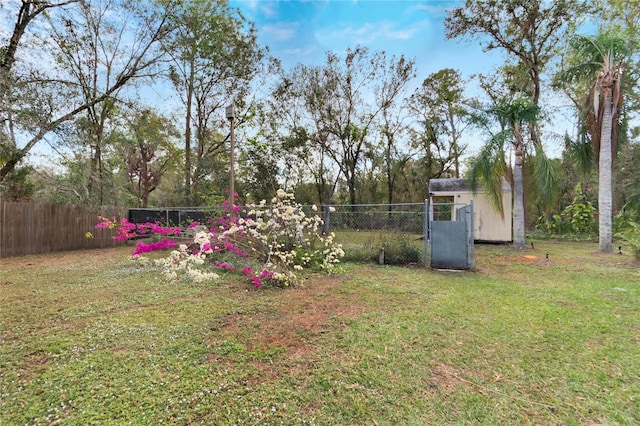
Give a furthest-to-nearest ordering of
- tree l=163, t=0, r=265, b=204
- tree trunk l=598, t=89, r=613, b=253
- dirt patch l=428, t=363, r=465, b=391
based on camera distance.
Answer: tree l=163, t=0, r=265, b=204, tree trunk l=598, t=89, r=613, b=253, dirt patch l=428, t=363, r=465, b=391

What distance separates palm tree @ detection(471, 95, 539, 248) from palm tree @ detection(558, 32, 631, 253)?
4.10 ft

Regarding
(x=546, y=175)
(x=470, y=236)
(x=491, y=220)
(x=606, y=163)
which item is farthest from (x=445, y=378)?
(x=491, y=220)

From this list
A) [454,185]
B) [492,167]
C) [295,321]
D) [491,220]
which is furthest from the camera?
[454,185]

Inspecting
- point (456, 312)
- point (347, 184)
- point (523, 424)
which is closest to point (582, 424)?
point (523, 424)

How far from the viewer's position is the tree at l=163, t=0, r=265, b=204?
37.7 ft

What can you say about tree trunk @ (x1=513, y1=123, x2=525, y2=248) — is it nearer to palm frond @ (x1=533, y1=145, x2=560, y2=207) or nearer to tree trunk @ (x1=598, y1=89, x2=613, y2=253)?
palm frond @ (x1=533, y1=145, x2=560, y2=207)

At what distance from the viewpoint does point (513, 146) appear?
8.03 meters

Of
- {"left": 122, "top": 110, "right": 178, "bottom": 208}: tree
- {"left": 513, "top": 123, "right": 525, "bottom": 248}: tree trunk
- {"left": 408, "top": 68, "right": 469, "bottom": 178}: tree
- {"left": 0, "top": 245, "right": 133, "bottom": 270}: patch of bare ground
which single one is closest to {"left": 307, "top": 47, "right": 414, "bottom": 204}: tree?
{"left": 408, "top": 68, "right": 469, "bottom": 178}: tree

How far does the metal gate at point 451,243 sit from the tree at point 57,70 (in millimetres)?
9354

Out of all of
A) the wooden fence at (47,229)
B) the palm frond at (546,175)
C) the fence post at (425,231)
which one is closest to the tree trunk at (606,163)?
the palm frond at (546,175)

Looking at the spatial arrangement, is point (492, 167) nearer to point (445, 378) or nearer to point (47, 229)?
point (445, 378)

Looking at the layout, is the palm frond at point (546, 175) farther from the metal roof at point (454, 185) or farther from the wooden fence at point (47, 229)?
the wooden fence at point (47, 229)

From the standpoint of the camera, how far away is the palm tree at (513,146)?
25.1ft

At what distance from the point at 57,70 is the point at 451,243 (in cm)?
1172
